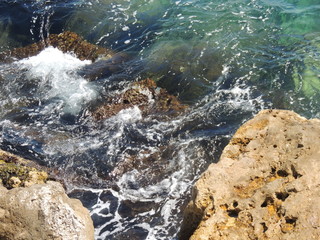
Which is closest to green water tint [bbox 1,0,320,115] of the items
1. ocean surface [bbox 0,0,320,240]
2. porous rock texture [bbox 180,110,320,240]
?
ocean surface [bbox 0,0,320,240]

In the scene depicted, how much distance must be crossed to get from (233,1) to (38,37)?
7.53m

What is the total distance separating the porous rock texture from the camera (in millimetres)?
4152

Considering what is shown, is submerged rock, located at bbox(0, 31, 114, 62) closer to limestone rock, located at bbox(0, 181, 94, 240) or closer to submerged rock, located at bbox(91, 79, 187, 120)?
submerged rock, located at bbox(91, 79, 187, 120)

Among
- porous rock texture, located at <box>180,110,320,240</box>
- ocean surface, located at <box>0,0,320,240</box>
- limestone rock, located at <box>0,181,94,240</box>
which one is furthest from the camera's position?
ocean surface, located at <box>0,0,320,240</box>

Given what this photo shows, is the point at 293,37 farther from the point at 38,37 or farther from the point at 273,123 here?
the point at 38,37

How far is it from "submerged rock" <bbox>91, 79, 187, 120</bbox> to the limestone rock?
14.6ft

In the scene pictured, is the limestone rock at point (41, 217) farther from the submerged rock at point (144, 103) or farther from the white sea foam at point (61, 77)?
the white sea foam at point (61, 77)

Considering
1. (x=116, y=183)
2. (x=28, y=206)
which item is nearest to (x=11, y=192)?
(x=28, y=206)

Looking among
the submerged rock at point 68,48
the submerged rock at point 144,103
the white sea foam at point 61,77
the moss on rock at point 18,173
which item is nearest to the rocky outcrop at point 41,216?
the moss on rock at point 18,173

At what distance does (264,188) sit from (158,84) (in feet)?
20.8

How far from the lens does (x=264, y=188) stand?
15.1ft

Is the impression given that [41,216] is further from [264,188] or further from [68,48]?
[68,48]

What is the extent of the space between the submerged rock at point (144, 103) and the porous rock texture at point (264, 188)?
158 inches

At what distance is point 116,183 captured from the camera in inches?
302
